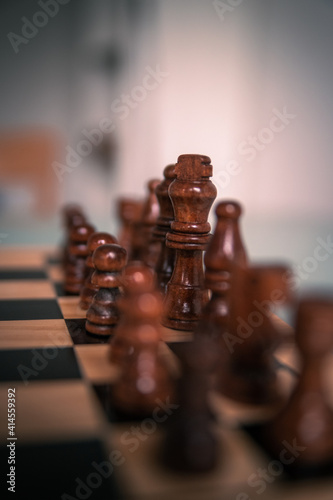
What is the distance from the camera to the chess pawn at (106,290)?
1055 mm

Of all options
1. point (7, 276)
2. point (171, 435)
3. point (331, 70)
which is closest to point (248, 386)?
point (171, 435)

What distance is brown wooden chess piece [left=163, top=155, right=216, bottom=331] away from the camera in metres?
1.08

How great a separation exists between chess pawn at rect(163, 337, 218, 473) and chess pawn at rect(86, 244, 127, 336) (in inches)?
16.0

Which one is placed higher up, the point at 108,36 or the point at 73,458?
Result: the point at 108,36

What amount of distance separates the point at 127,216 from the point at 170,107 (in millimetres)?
2444

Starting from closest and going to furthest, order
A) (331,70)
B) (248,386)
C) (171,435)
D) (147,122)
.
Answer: (171,435) → (248,386) → (147,122) → (331,70)

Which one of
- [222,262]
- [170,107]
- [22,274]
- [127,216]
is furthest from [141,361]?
[170,107]

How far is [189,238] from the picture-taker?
112 cm

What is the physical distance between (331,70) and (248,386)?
13.6 ft

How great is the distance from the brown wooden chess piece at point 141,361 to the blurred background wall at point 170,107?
244 cm

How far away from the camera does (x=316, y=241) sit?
375 cm

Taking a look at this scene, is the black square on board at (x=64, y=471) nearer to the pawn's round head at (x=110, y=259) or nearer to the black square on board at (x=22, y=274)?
the pawn's round head at (x=110, y=259)

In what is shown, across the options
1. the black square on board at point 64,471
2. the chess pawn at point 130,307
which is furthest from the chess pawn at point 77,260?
the black square on board at point 64,471

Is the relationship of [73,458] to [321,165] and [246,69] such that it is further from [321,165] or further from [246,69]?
[321,165]
